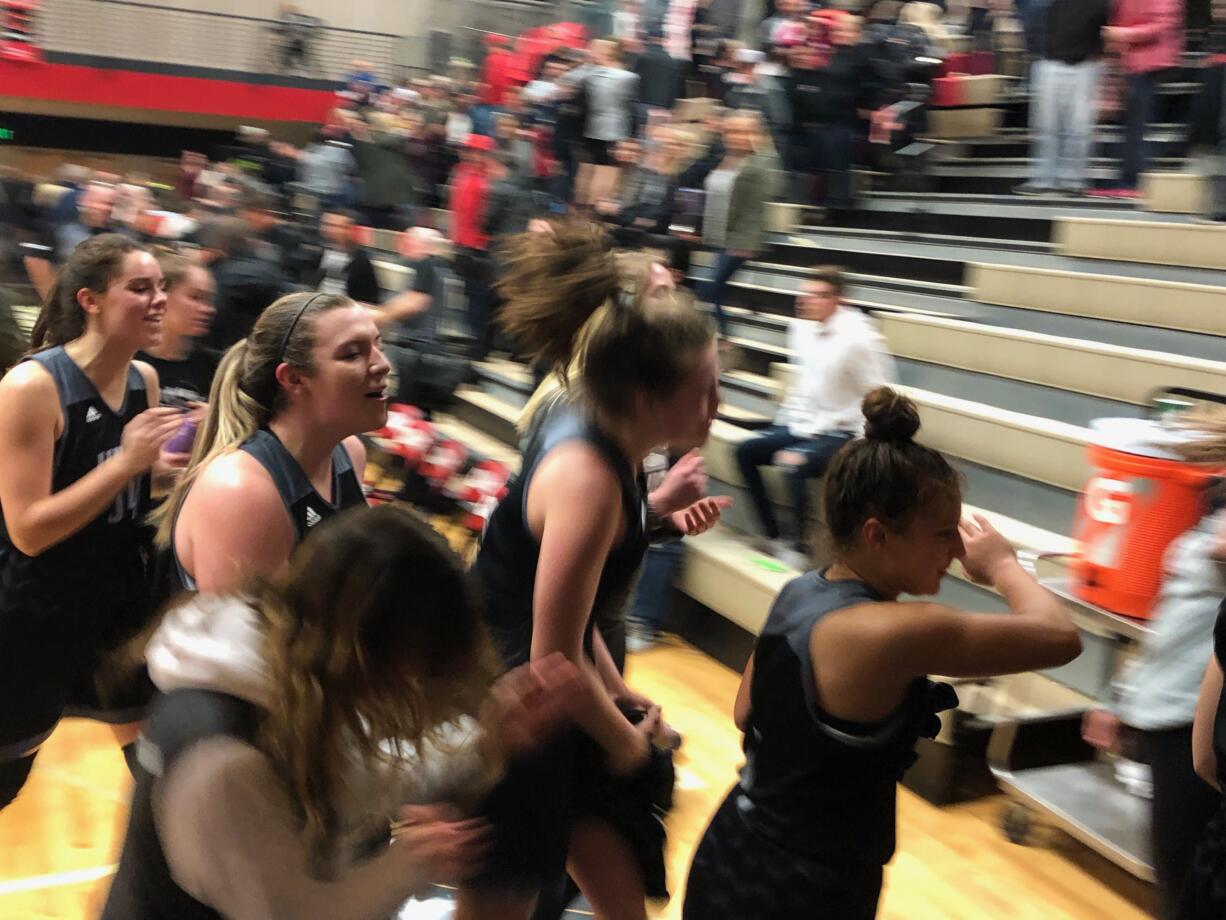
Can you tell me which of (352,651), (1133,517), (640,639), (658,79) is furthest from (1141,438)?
(658,79)

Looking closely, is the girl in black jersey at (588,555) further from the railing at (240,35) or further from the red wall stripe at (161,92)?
the red wall stripe at (161,92)

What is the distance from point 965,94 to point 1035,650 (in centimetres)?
847

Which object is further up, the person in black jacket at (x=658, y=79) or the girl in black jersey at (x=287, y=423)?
the person in black jacket at (x=658, y=79)

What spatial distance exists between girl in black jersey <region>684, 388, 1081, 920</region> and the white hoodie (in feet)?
2.03

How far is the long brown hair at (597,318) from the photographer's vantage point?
190 cm

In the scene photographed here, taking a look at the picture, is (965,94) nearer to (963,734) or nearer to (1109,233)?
(1109,233)

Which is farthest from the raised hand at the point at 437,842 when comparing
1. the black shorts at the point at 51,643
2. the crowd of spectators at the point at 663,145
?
the crowd of spectators at the point at 663,145

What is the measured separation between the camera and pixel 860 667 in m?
1.60

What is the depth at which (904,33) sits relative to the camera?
832 centimetres

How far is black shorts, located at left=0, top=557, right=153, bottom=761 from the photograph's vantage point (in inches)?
96.8

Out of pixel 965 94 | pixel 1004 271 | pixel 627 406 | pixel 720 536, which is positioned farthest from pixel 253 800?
pixel 965 94

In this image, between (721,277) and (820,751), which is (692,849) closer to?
(820,751)

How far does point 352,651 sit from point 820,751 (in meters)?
0.76

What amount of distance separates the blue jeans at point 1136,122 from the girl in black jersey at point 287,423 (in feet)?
19.2
